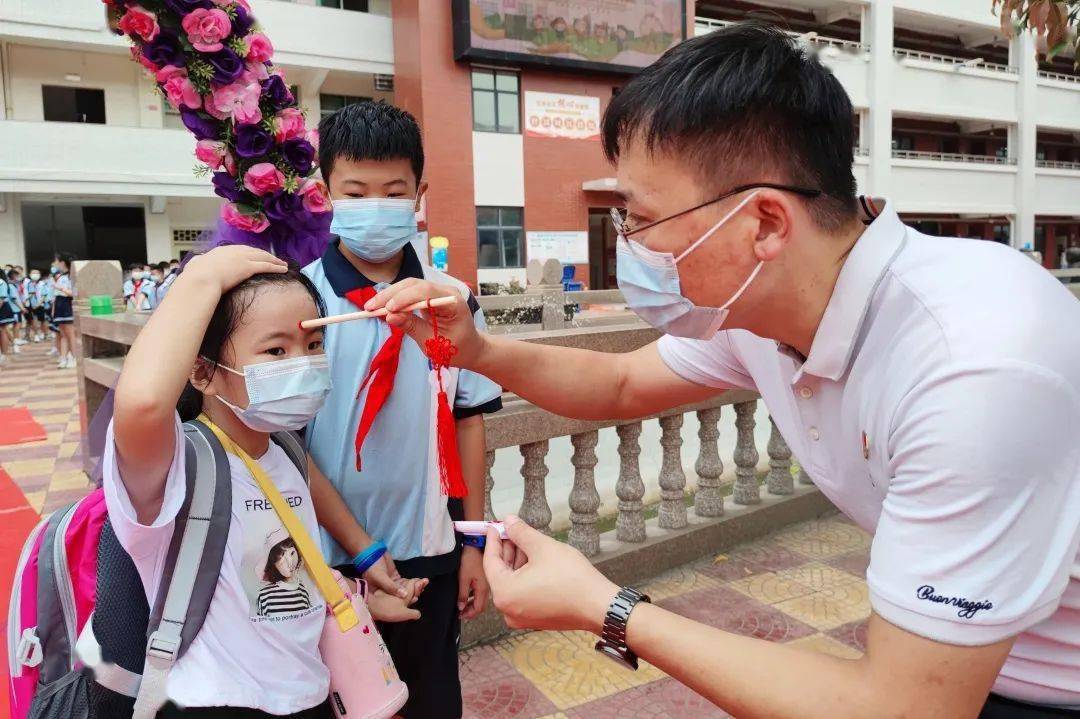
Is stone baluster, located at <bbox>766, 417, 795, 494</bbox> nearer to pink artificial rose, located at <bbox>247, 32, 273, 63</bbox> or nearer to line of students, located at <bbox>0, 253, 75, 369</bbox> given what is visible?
pink artificial rose, located at <bbox>247, 32, 273, 63</bbox>

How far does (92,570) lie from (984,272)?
1.65 meters

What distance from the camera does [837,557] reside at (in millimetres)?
3691

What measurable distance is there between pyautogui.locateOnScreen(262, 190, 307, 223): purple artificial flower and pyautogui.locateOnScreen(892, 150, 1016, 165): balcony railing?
23.6 metres

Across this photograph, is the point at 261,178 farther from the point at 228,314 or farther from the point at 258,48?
the point at 228,314

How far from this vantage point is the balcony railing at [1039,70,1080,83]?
24320mm

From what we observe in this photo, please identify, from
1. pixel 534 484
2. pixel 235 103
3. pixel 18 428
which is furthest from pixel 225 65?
pixel 18 428

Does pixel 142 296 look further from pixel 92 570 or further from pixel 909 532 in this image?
pixel 909 532

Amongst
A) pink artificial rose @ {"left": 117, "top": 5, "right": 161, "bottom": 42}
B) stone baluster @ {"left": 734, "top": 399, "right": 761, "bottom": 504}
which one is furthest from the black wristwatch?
stone baluster @ {"left": 734, "top": 399, "right": 761, "bottom": 504}

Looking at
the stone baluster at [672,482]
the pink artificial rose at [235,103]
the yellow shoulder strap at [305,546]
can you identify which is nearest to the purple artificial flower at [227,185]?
the pink artificial rose at [235,103]

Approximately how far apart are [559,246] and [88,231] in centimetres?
1113

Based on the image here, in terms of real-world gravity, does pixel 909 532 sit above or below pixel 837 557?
above

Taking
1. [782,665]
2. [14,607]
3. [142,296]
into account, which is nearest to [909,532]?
[782,665]

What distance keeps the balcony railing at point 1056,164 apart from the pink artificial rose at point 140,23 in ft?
96.2

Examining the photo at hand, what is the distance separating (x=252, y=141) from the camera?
1.87 metres
